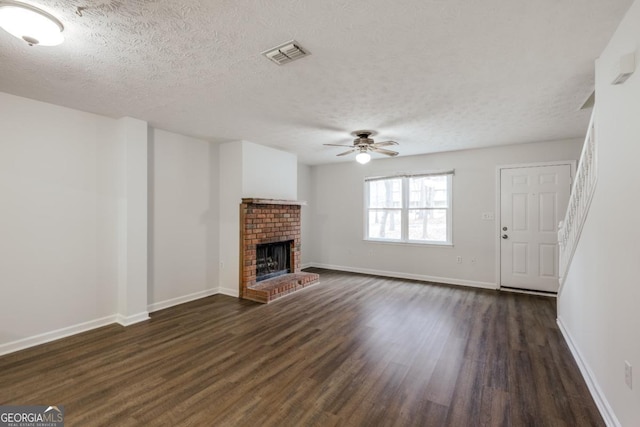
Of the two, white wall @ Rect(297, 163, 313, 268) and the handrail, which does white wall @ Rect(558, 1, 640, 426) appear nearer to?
the handrail

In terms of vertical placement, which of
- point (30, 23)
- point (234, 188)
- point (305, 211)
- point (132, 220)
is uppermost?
point (30, 23)

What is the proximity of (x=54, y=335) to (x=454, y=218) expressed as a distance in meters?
5.93

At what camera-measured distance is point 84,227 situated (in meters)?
3.28

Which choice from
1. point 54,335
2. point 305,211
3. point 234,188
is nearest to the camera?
point 54,335

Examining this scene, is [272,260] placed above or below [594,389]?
above

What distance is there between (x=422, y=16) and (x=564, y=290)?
10.8ft

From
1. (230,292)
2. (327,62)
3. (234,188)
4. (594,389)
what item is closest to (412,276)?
(230,292)

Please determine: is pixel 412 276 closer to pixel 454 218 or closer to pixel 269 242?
pixel 454 218

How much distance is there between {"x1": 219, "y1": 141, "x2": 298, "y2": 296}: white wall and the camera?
15.2 feet

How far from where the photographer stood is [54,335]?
120 inches

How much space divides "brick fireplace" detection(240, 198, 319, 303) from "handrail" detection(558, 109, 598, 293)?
142 inches

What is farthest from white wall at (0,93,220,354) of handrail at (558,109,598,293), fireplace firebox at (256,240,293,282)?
handrail at (558,109,598,293)

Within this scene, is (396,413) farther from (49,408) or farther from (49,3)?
(49,3)

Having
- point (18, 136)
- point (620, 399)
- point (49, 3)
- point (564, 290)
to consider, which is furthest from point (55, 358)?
point (564, 290)
